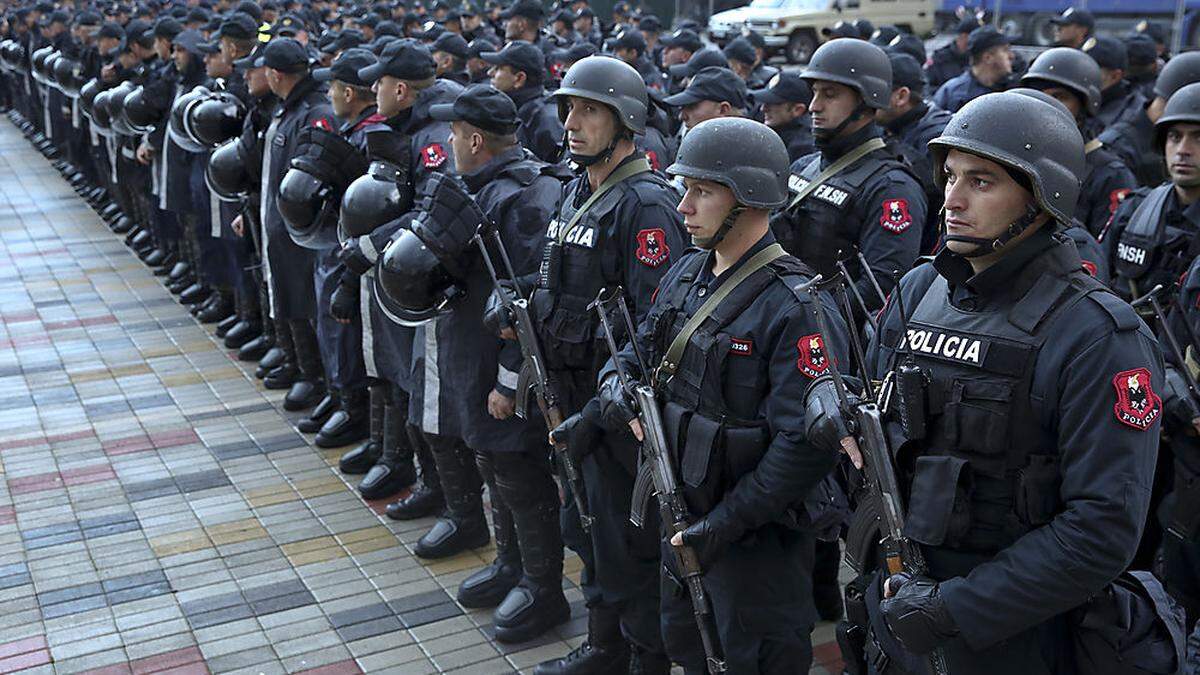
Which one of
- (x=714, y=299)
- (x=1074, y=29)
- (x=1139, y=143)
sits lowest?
(x=1074, y=29)

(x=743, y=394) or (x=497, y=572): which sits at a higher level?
(x=743, y=394)

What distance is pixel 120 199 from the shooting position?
13719mm

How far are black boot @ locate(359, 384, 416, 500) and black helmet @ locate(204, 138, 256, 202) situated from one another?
219 cm

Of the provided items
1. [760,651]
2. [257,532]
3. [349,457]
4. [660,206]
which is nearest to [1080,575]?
[760,651]

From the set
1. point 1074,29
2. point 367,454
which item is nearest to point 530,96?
point 367,454

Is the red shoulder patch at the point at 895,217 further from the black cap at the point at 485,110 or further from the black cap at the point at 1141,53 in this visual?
the black cap at the point at 1141,53

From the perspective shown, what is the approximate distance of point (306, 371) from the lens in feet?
27.0

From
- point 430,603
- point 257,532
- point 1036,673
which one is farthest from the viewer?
point 257,532

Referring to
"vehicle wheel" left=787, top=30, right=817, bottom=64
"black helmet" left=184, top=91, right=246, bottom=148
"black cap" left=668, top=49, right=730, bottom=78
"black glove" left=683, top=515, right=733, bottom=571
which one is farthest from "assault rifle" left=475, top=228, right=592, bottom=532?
"vehicle wheel" left=787, top=30, right=817, bottom=64

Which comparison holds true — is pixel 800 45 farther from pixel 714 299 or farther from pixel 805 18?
pixel 714 299

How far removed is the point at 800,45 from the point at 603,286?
2410 centimetres

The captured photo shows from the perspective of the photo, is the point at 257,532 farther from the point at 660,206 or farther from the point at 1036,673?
the point at 1036,673

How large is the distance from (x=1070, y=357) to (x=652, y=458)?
4.65 feet

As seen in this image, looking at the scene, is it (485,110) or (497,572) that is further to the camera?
(497,572)
